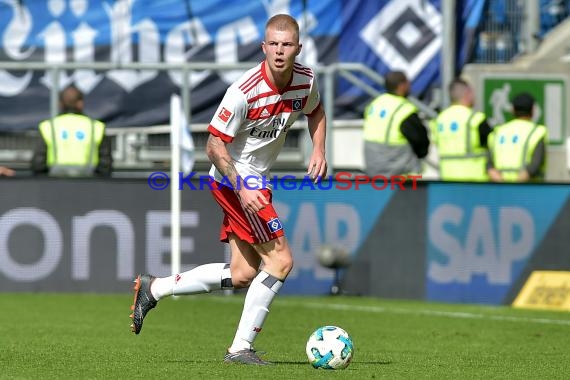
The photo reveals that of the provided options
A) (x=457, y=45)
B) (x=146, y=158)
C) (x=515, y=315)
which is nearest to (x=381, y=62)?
(x=457, y=45)

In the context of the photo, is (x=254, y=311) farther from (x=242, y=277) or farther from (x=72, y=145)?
(x=72, y=145)

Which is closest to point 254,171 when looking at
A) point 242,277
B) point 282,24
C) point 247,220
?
point 247,220

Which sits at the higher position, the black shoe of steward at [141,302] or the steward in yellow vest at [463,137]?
the steward in yellow vest at [463,137]

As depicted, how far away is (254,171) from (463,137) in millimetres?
7483

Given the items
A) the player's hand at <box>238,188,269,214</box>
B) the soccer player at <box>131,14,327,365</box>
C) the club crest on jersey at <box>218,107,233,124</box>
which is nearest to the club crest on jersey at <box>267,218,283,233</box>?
the soccer player at <box>131,14,327,365</box>

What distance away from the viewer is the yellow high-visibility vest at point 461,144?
53.0ft

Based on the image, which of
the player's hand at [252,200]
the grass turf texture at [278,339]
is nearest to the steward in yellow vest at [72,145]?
the grass turf texture at [278,339]

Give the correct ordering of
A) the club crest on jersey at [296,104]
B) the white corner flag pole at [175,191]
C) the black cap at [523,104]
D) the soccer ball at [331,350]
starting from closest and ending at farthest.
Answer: the soccer ball at [331,350], the club crest on jersey at [296,104], the white corner flag pole at [175,191], the black cap at [523,104]

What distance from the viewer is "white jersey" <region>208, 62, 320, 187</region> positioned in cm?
873

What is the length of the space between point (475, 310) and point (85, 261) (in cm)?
414

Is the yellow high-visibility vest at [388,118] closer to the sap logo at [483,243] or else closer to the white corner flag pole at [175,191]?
the sap logo at [483,243]

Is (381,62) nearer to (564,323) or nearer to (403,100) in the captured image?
(403,100)

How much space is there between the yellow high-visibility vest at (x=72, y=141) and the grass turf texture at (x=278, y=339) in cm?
149

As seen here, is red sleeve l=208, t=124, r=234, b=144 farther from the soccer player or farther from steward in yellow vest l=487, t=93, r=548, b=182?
steward in yellow vest l=487, t=93, r=548, b=182
